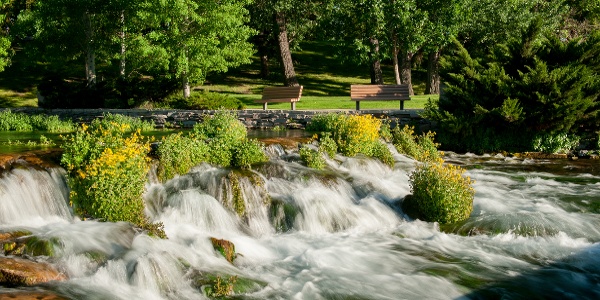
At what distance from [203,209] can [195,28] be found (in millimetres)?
16962

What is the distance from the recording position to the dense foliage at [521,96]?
56.5 ft

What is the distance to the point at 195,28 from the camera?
1016 inches

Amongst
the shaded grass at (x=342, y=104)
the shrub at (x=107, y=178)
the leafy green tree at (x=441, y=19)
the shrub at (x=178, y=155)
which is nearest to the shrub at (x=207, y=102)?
the shaded grass at (x=342, y=104)

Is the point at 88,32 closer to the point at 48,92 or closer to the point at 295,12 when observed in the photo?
the point at 48,92

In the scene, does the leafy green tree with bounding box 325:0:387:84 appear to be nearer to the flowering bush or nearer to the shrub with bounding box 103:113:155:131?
the shrub with bounding box 103:113:155:131

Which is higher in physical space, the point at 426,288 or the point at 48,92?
the point at 48,92

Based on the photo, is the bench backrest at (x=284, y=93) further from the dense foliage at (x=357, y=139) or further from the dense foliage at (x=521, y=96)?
the dense foliage at (x=357, y=139)

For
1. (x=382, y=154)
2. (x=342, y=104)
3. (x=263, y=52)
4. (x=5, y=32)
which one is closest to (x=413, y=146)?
(x=382, y=154)

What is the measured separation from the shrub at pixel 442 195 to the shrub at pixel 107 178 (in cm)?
484

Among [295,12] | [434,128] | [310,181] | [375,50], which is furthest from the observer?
[295,12]

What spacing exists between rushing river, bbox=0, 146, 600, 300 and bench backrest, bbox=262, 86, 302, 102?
957 centimetres

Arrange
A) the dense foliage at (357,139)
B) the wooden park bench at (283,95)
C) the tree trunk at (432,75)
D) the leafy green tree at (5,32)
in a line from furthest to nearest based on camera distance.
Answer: the tree trunk at (432,75)
the leafy green tree at (5,32)
the wooden park bench at (283,95)
the dense foliage at (357,139)

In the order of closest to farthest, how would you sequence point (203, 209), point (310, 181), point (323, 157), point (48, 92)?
1. point (203, 209)
2. point (310, 181)
3. point (323, 157)
4. point (48, 92)

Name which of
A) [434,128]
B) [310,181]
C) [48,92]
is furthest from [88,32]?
[310,181]
